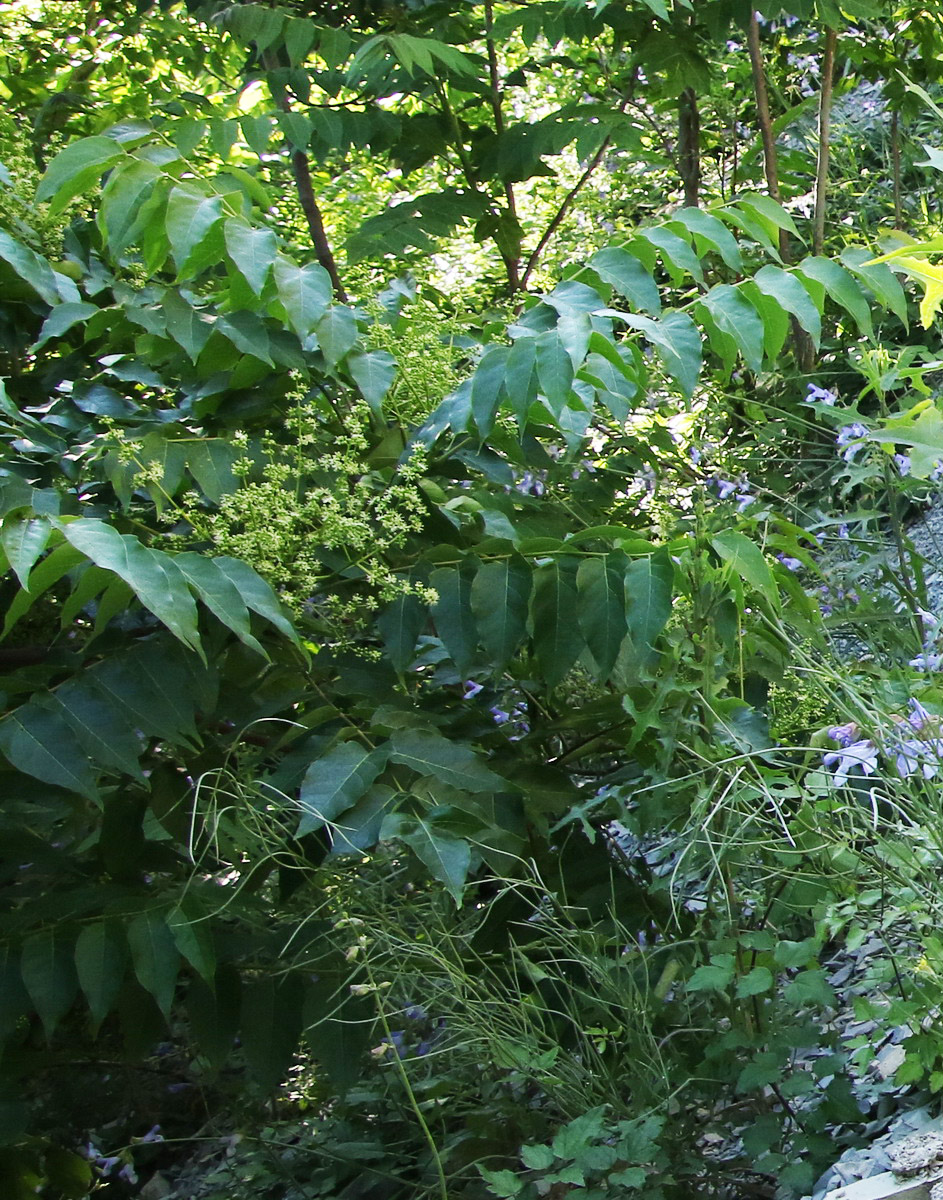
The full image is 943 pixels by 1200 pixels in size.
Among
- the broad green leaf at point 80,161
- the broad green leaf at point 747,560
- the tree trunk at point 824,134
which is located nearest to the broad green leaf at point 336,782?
the broad green leaf at point 747,560

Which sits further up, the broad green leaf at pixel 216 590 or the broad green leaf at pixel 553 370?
the broad green leaf at pixel 553 370

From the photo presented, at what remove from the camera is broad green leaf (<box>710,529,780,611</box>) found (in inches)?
59.9

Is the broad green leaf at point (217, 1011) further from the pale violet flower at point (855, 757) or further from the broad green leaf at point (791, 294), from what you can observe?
the broad green leaf at point (791, 294)

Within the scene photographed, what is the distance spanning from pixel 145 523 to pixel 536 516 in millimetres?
607

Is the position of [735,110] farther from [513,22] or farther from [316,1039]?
[316,1039]

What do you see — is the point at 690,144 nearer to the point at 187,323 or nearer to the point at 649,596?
the point at 187,323

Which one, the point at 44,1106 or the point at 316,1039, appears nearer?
the point at 316,1039

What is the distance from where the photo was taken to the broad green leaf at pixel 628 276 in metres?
1.72

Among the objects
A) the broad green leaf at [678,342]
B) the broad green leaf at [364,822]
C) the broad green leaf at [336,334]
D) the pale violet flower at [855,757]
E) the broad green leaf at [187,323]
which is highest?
the broad green leaf at [187,323]

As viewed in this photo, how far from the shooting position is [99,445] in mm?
1717


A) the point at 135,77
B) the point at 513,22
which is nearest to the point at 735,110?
the point at 513,22

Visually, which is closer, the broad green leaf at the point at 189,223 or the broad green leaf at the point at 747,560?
the broad green leaf at the point at 747,560

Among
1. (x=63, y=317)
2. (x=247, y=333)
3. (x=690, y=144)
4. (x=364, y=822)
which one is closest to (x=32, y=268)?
(x=63, y=317)

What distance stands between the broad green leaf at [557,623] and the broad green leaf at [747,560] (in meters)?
0.23
